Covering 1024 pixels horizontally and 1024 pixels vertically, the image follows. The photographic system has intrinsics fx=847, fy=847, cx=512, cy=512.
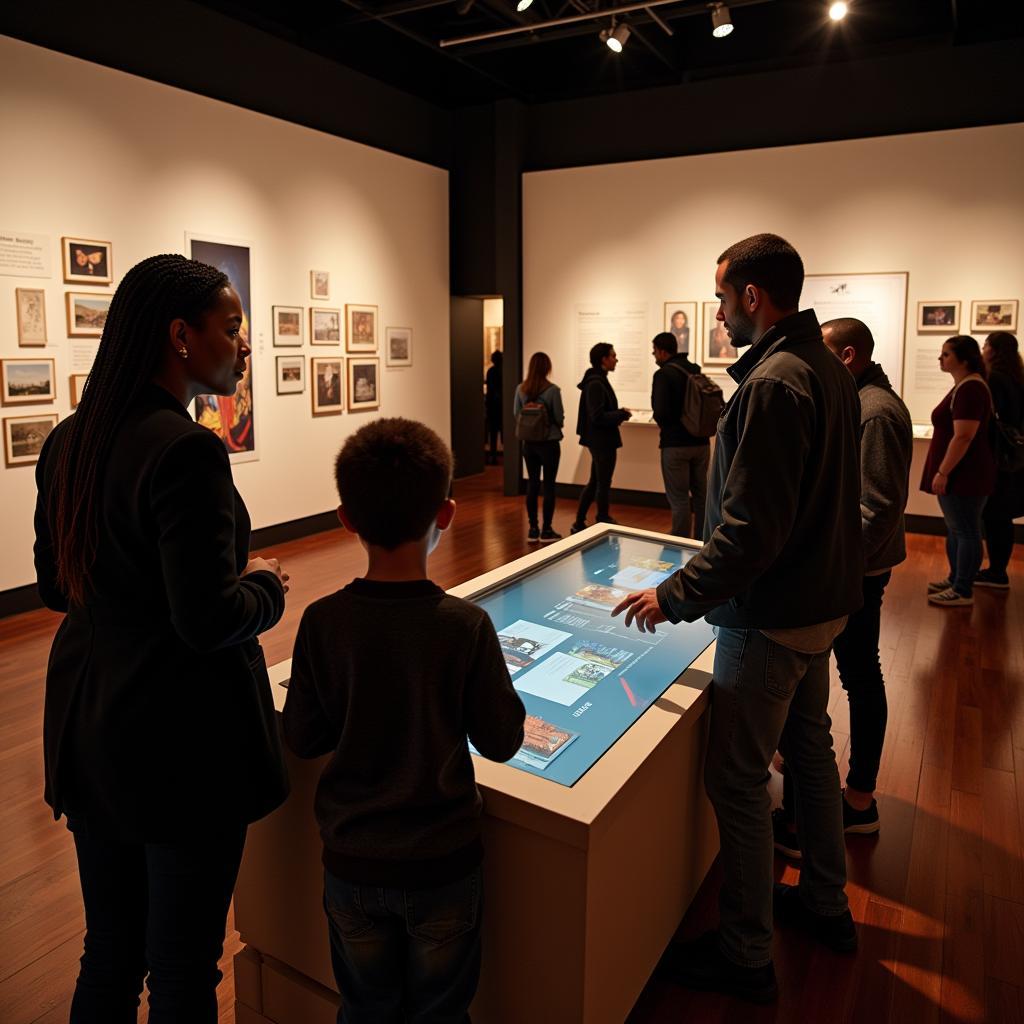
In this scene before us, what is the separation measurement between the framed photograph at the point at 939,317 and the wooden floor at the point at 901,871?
12.3 ft

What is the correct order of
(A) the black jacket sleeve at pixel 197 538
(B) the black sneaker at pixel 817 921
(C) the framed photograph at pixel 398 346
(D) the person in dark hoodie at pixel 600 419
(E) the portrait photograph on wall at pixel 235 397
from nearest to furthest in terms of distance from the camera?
(A) the black jacket sleeve at pixel 197 538 < (B) the black sneaker at pixel 817 921 < (E) the portrait photograph on wall at pixel 235 397 < (D) the person in dark hoodie at pixel 600 419 < (C) the framed photograph at pixel 398 346

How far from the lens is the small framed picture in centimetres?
831

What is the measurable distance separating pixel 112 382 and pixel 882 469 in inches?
86.7

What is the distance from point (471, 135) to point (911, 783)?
9.19 m

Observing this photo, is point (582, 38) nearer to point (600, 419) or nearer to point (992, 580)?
point (600, 419)

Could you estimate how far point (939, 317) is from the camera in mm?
7996

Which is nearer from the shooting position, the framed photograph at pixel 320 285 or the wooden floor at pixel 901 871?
the wooden floor at pixel 901 871

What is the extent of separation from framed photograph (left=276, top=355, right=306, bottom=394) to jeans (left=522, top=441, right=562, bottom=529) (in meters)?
2.23

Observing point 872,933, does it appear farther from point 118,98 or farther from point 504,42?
point 504,42

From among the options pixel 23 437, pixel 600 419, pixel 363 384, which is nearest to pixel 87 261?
pixel 23 437

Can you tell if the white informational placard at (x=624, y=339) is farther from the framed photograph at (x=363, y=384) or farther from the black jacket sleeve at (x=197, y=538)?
the black jacket sleeve at (x=197, y=538)

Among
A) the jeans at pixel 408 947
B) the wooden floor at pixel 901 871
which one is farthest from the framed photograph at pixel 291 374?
the jeans at pixel 408 947

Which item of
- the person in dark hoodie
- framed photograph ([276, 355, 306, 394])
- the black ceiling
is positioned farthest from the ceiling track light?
framed photograph ([276, 355, 306, 394])

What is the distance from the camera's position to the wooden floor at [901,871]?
7.59 ft
